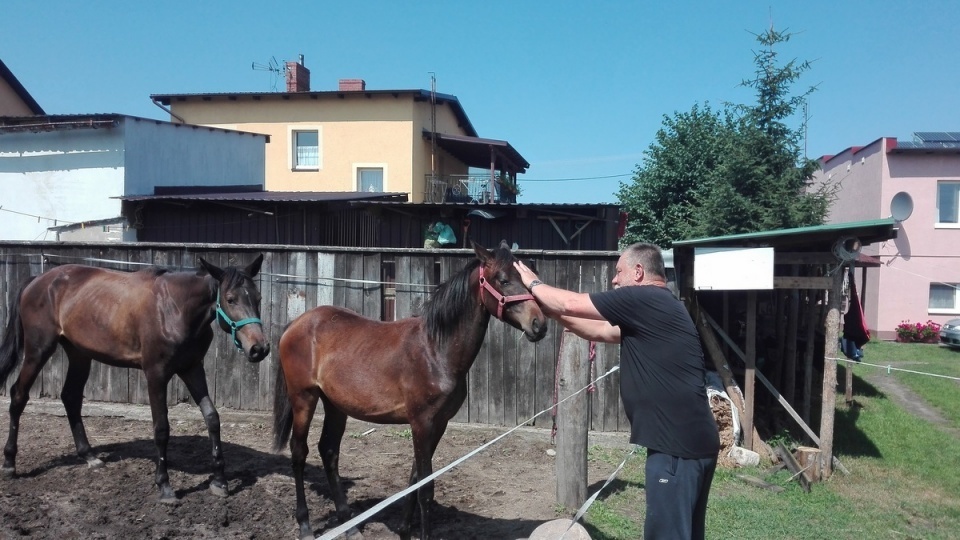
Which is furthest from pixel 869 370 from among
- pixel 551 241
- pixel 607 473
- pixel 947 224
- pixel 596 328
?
pixel 596 328

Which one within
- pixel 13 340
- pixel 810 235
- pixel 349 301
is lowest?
pixel 13 340

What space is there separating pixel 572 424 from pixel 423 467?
1.42 meters

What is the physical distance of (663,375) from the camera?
11.0 feet

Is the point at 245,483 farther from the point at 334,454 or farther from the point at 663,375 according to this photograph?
the point at 663,375

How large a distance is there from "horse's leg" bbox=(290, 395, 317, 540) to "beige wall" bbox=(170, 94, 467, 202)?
2169cm

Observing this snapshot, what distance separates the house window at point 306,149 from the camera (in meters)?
28.0

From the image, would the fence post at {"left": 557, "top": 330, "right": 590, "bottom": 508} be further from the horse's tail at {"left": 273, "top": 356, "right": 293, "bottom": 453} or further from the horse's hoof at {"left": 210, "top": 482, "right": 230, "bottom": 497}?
the horse's hoof at {"left": 210, "top": 482, "right": 230, "bottom": 497}

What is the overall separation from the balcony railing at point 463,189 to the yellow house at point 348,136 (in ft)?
0.13

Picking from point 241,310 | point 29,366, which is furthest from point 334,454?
point 29,366

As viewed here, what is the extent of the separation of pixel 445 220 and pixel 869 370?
9.79 m

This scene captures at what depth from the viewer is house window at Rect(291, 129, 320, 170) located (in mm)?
28000

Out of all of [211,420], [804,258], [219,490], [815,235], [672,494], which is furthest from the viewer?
[804,258]

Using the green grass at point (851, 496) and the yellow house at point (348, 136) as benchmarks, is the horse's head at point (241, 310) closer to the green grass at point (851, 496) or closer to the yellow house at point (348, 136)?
the green grass at point (851, 496)

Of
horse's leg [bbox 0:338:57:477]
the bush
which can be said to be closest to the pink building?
the bush
